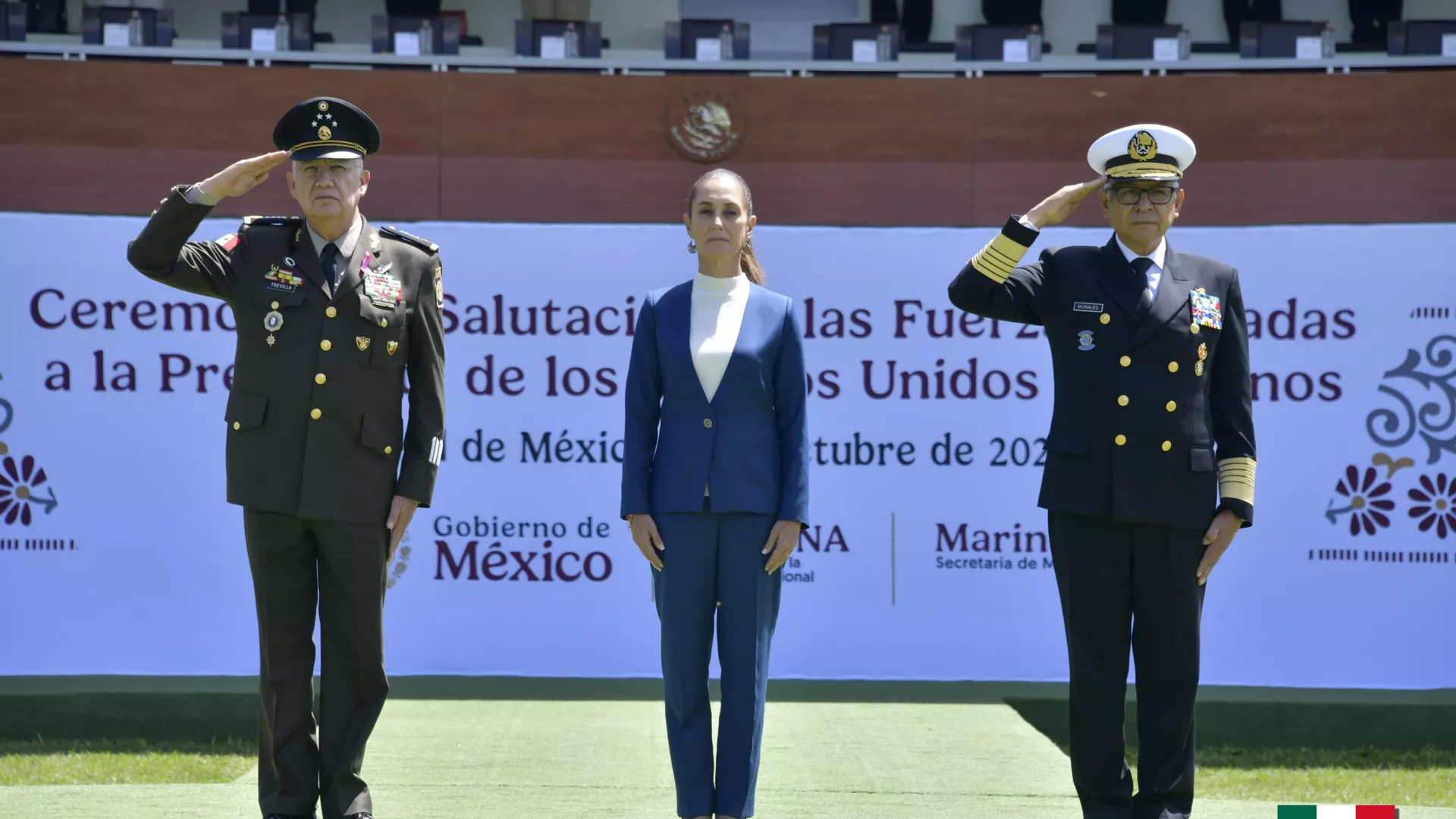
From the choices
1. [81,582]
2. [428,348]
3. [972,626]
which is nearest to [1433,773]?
[972,626]

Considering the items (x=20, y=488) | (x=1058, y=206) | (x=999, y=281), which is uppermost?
(x=1058, y=206)

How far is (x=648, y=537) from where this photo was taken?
2629mm

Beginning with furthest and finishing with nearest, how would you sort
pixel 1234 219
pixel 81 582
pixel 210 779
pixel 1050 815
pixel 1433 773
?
pixel 1234 219
pixel 81 582
pixel 1433 773
pixel 210 779
pixel 1050 815

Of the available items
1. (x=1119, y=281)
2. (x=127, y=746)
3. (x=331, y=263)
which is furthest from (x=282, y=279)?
(x=127, y=746)

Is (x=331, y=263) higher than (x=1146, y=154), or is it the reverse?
(x=1146, y=154)

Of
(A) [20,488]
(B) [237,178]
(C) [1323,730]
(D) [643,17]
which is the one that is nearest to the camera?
(B) [237,178]

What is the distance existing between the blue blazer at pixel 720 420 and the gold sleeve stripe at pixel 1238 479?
0.78 m

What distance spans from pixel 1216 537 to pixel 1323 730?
2.28 m

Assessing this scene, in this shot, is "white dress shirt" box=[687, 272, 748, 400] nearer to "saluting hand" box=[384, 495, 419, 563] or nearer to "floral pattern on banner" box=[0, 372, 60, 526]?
"saluting hand" box=[384, 495, 419, 563]

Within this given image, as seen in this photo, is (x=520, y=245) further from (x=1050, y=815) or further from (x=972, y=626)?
(x=1050, y=815)

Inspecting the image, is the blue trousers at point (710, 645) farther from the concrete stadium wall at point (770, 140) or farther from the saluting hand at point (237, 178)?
the concrete stadium wall at point (770, 140)

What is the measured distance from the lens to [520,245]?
488cm

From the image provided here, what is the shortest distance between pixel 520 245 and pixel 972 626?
201 centimetres

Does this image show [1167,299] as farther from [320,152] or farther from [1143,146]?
[320,152]
